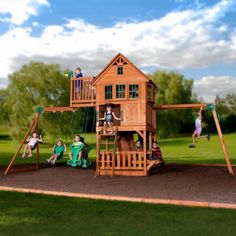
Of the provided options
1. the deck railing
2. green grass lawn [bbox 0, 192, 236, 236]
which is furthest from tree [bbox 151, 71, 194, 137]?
green grass lawn [bbox 0, 192, 236, 236]

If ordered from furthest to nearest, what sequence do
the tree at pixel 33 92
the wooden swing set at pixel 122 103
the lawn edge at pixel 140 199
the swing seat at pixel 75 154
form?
the tree at pixel 33 92 < the swing seat at pixel 75 154 < the wooden swing set at pixel 122 103 < the lawn edge at pixel 140 199

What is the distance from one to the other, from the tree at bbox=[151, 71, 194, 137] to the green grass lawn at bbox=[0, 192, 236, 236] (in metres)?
46.7

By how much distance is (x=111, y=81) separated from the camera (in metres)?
19.7

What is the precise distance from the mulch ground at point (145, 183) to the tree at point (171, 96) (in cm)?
3841

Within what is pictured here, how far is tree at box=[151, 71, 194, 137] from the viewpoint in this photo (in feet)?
192

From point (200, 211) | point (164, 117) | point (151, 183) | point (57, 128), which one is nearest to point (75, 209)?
point (200, 211)

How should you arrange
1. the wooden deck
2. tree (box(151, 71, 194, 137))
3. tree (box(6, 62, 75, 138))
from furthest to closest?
tree (box(151, 71, 194, 137)) → tree (box(6, 62, 75, 138)) → the wooden deck

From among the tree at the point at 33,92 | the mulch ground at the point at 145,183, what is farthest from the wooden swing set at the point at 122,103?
the tree at the point at 33,92

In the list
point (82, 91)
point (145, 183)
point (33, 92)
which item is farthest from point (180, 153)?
point (145, 183)

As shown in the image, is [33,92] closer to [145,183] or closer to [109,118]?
[109,118]

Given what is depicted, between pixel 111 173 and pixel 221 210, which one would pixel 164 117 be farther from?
pixel 221 210

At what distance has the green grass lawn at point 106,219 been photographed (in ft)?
28.0

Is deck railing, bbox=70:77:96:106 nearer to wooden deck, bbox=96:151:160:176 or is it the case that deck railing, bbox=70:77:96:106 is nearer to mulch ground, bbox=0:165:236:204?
wooden deck, bbox=96:151:160:176

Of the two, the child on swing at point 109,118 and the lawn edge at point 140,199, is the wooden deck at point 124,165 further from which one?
the lawn edge at point 140,199
